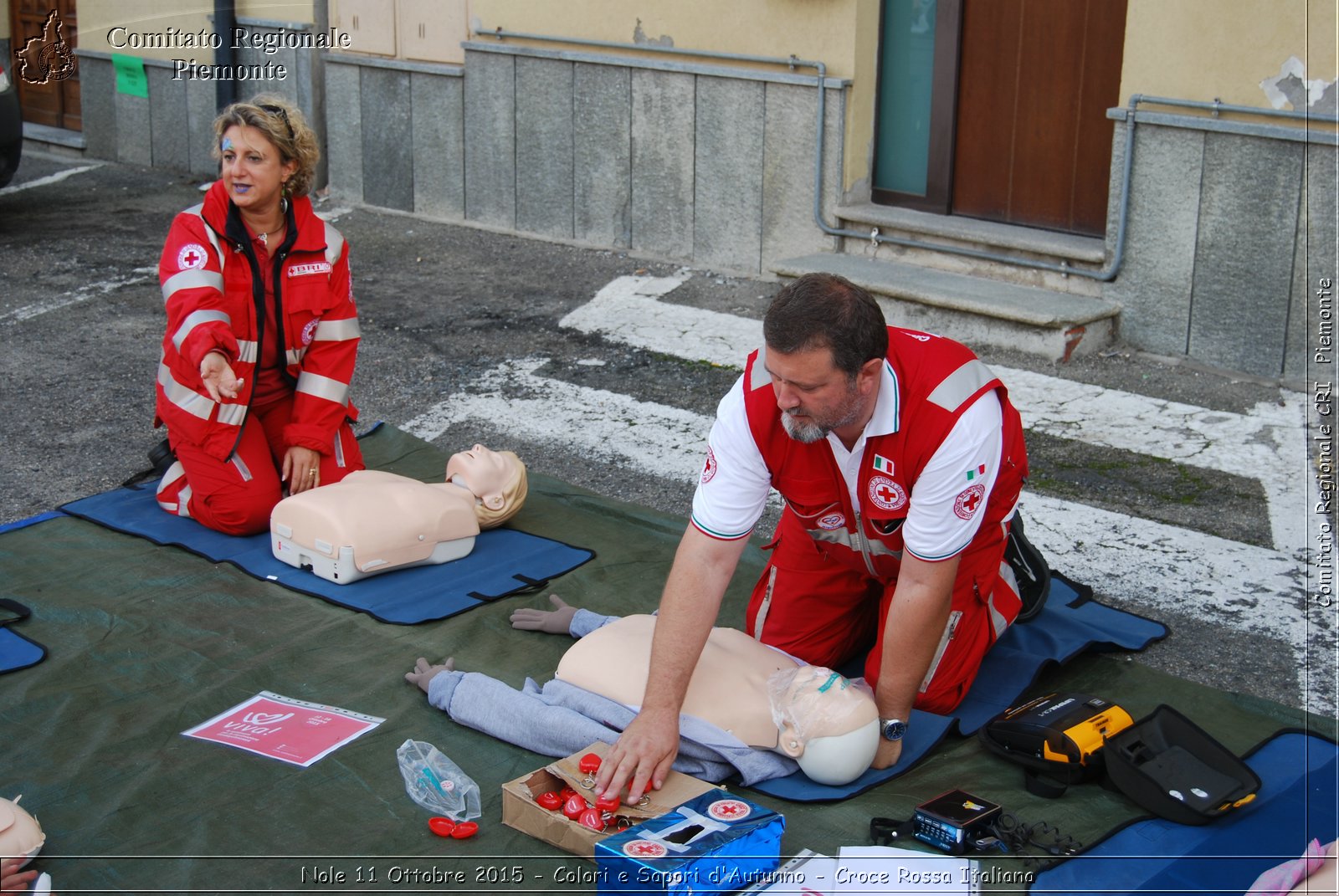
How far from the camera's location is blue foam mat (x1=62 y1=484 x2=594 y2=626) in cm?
400

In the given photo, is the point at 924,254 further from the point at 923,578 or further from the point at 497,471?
the point at 923,578

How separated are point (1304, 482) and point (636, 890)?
136 inches

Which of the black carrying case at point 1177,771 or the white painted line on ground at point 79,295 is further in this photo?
the white painted line on ground at point 79,295

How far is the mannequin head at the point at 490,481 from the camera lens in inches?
174

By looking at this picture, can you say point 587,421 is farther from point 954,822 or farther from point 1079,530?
point 954,822

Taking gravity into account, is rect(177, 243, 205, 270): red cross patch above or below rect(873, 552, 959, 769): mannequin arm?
above

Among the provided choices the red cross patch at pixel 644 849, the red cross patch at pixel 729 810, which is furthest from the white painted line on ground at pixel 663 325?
the red cross patch at pixel 644 849

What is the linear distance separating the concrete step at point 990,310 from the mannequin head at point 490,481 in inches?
107

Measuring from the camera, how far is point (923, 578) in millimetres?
2959

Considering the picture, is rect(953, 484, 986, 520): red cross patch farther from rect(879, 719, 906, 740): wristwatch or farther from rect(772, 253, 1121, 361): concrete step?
rect(772, 253, 1121, 361): concrete step

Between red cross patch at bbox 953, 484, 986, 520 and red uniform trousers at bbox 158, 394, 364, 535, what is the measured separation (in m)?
2.39

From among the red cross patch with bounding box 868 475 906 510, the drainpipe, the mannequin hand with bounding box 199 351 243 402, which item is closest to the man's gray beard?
the red cross patch with bounding box 868 475 906 510

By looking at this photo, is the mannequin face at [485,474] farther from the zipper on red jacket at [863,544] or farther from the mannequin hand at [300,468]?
the zipper on red jacket at [863,544]

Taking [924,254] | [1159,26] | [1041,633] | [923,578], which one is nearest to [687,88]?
[924,254]
